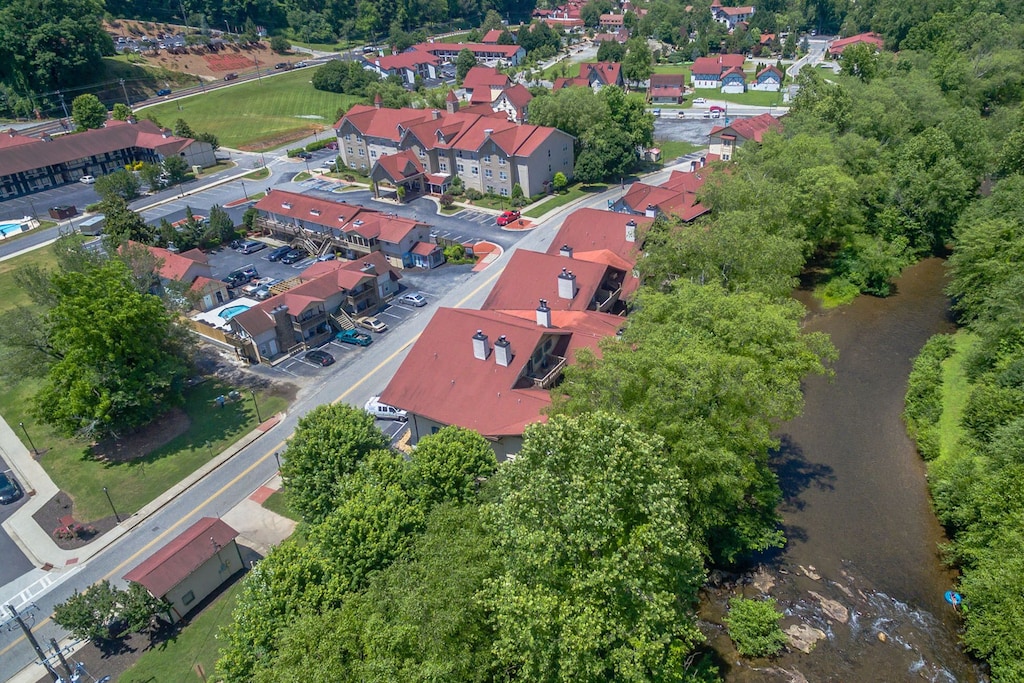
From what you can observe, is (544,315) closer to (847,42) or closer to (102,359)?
(102,359)

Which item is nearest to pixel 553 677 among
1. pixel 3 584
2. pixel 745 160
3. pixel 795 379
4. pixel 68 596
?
pixel 795 379

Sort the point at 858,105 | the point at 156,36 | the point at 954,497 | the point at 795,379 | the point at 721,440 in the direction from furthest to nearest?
1. the point at 156,36
2. the point at 858,105
3. the point at 954,497
4. the point at 795,379
5. the point at 721,440

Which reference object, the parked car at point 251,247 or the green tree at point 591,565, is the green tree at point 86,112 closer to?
the parked car at point 251,247

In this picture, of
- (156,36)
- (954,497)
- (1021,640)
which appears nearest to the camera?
(1021,640)

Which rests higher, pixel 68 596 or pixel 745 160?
pixel 745 160

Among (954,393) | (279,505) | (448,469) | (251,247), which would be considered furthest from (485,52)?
(448,469)

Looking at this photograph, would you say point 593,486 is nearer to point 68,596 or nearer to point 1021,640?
point 1021,640

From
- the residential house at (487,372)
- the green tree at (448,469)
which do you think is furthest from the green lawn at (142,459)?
the green tree at (448,469)
